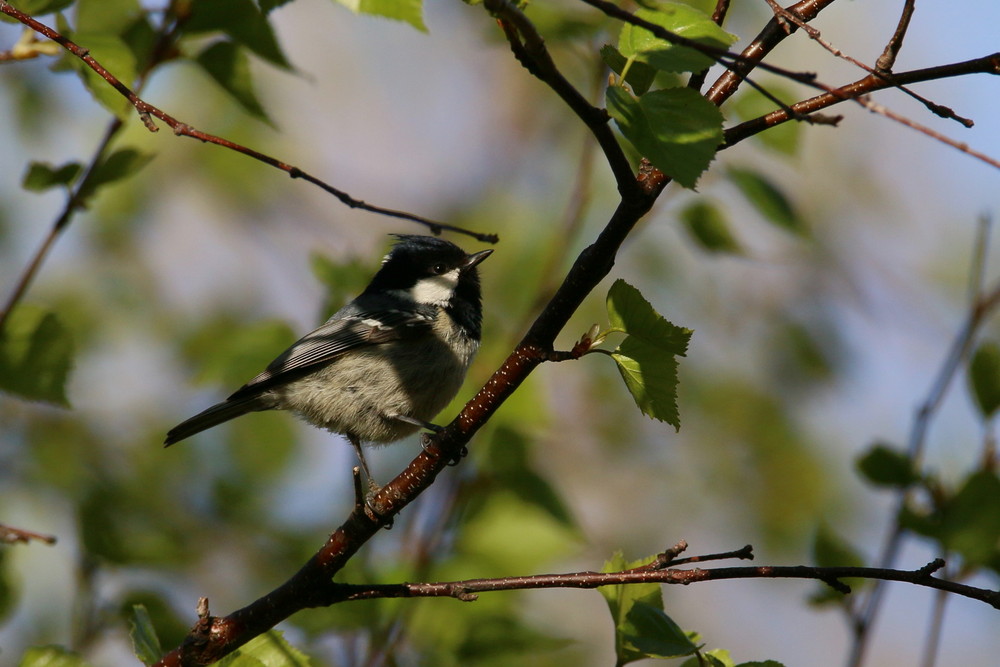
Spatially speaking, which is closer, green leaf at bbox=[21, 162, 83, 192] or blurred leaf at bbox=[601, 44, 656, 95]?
blurred leaf at bbox=[601, 44, 656, 95]

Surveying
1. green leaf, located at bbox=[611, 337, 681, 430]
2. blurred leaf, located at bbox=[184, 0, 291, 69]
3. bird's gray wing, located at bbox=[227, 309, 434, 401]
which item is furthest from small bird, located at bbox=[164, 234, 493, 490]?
green leaf, located at bbox=[611, 337, 681, 430]

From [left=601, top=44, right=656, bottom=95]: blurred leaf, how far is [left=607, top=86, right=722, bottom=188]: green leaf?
0.39 feet

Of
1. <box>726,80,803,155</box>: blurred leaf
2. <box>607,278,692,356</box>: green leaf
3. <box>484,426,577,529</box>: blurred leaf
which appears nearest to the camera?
<box>607,278,692,356</box>: green leaf

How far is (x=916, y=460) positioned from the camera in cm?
258

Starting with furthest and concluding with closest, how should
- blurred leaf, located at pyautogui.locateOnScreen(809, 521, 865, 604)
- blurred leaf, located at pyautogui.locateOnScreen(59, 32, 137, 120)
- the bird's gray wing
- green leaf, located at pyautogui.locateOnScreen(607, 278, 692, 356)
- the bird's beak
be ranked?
the bird's beak, the bird's gray wing, blurred leaf, located at pyautogui.locateOnScreen(809, 521, 865, 604), blurred leaf, located at pyautogui.locateOnScreen(59, 32, 137, 120), green leaf, located at pyautogui.locateOnScreen(607, 278, 692, 356)

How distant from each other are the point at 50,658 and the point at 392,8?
1508mm

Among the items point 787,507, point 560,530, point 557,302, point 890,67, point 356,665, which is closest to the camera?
point 890,67

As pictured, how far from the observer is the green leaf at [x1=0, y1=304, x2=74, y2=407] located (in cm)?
231

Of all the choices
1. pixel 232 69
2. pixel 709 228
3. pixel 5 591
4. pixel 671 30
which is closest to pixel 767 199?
pixel 709 228

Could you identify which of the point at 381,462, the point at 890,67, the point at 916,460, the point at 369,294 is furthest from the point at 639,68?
the point at 381,462

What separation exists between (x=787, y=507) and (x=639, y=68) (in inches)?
214

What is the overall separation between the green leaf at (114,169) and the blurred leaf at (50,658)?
45.8 inches

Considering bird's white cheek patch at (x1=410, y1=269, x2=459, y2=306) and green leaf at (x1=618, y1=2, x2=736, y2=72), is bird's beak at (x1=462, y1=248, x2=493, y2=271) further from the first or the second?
green leaf at (x1=618, y1=2, x2=736, y2=72)

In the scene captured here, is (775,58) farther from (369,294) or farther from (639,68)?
(639,68)
